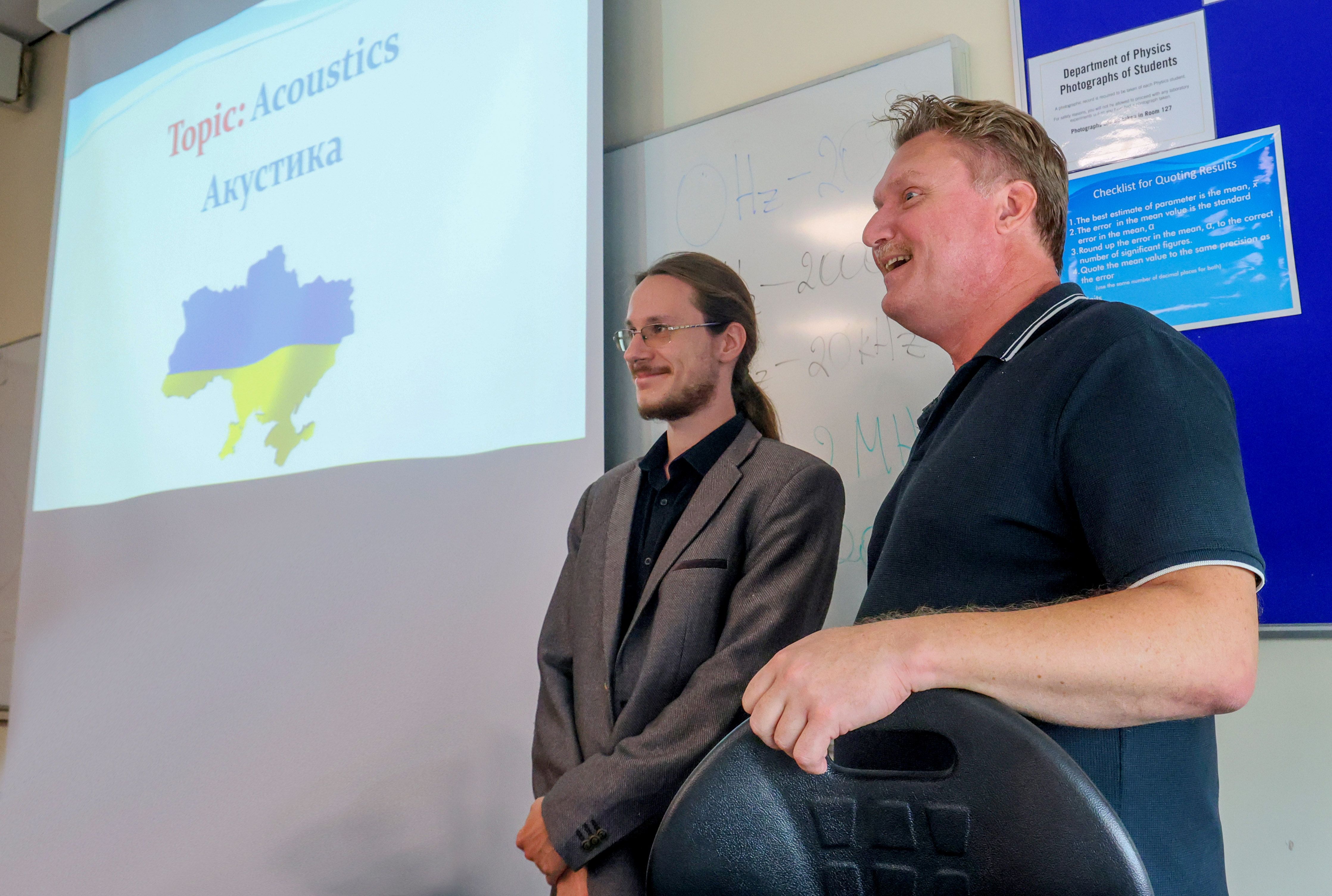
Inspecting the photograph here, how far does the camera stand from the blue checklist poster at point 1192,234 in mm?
1391

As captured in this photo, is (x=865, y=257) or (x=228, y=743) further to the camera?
(x=228, y=743)

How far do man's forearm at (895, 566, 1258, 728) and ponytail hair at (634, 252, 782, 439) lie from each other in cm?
101

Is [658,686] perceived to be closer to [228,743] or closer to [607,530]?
[607,530]

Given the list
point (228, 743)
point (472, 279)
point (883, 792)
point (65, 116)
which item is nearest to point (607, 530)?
point (472, 279)

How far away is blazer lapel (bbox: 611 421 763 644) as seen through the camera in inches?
58.3

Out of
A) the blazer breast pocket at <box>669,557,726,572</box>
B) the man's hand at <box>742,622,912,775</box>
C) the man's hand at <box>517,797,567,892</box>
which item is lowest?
the man's hand at <box>517,797,567,892</box>

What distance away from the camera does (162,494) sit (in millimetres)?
2875

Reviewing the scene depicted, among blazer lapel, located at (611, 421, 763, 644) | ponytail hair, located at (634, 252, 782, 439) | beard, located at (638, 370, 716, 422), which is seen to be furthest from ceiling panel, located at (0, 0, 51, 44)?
blazer lapel, located at (611, 421, 763, 644)

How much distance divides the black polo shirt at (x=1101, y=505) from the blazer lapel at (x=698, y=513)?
1.64 feet

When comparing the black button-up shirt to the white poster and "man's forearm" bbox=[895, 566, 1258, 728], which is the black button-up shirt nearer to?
the white poster

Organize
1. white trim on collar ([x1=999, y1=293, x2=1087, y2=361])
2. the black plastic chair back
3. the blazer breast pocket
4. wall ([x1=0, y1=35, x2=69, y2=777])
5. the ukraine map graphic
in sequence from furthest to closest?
wall ([x1=0, y1=35, x2=69, y2=777])
the ukraine map graphic
the blazer breast pocket
white trim on collar ([x1=999, y1=293, x2=1087, y2=361])
the black plastic chair back

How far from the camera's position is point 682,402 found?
166cm

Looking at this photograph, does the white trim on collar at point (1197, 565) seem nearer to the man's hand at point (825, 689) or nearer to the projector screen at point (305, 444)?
the man's hand at point (825, 689)

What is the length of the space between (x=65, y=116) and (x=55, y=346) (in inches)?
33.2
